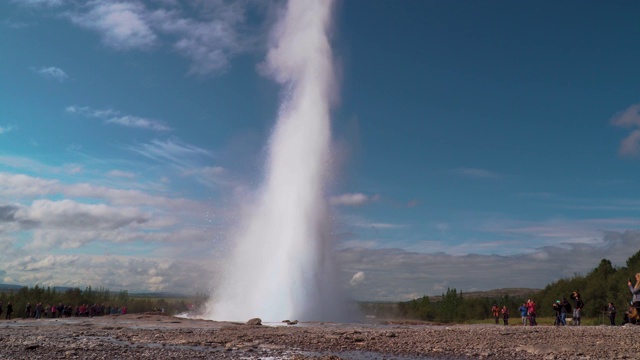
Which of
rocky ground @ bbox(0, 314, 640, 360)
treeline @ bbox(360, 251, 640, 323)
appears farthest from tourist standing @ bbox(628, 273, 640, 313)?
treeline @ bbox(360, 251, 640, 323)

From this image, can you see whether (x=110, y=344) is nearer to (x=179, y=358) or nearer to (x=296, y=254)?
(x=179, y=358)

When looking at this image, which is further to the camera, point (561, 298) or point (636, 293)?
point (561, 298)

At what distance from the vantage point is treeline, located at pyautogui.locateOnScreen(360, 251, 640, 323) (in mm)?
88150

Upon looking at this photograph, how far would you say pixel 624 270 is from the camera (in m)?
97.4

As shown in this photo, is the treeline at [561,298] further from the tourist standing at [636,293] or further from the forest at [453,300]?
the tourist standing at [636,293]

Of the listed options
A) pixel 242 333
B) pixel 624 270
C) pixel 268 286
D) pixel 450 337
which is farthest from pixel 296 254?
pixel 624 270

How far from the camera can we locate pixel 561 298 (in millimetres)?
104562

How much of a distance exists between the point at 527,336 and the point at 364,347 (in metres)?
8.23

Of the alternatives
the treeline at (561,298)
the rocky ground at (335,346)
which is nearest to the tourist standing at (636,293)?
the rocky ground at (335,346)

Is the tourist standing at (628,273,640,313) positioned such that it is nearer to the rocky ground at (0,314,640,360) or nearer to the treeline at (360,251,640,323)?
the rocky ground at (0,314,640,360)

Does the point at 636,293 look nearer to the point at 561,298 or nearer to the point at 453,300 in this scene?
the point at 561,298

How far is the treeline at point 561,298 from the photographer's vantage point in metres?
88.2

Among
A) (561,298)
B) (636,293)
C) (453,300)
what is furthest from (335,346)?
(453,300)

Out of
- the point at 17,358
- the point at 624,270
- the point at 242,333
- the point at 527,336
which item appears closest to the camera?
the point at 17,358
